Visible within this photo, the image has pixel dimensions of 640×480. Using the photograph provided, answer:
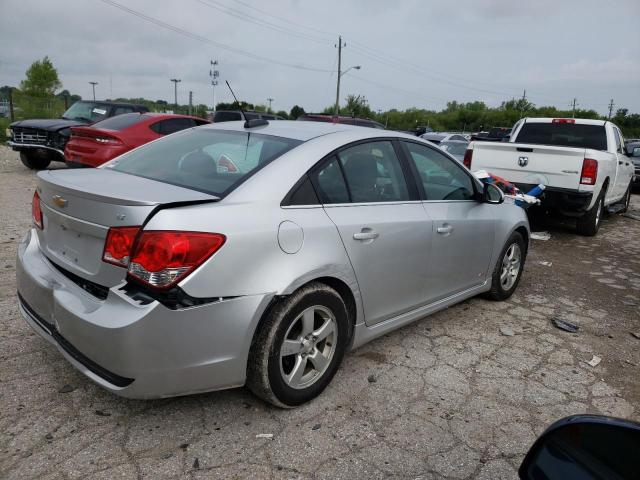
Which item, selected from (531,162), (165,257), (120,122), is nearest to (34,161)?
(120,122)

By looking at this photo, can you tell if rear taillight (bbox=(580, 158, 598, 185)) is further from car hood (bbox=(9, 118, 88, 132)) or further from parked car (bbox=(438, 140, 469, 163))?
car hood (bbox=(9, 118, 88, 132))

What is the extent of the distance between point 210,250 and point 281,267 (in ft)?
1.28

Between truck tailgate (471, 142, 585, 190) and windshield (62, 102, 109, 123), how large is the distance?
8606mm

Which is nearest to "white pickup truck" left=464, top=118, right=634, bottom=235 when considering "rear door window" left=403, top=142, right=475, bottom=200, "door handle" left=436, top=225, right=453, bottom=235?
"rear door window" left=403, top=142, right=475, bottom=200

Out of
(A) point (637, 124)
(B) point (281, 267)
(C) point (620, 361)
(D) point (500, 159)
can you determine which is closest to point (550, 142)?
(D) point (500, 159)

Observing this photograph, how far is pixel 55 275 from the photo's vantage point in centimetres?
266

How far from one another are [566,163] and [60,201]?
6.89m

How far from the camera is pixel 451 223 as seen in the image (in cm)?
371

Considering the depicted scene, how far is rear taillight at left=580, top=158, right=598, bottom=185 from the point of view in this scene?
7.23m

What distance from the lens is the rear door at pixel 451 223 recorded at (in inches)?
142

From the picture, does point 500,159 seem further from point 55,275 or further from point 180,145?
point 55,275

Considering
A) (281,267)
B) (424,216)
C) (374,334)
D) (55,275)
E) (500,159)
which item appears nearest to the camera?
(281,267)

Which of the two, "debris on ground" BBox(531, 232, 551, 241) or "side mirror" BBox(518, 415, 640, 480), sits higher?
"side mirror" BBox(518, 415, 640, 480)

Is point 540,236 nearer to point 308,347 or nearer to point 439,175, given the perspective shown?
point 439,175
